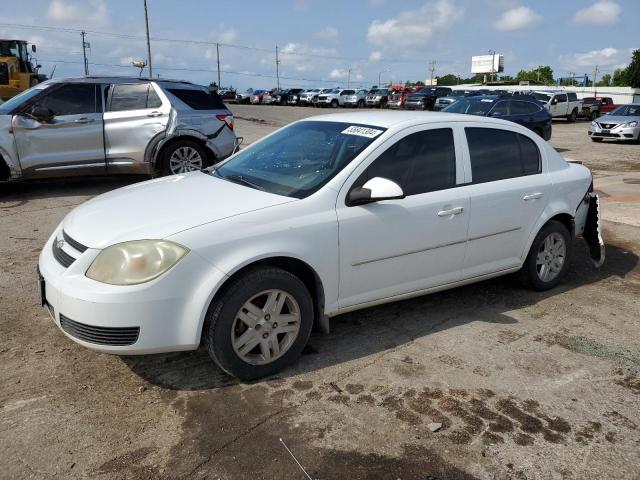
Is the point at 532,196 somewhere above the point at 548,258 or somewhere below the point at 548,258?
above

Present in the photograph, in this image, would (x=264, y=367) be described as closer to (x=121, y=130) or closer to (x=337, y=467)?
(x=337, y=467)

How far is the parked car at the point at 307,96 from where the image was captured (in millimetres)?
46906

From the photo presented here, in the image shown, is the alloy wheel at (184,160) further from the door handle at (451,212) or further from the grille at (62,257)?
the door handle at (451,212)

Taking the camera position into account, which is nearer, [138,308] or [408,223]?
[138,308]

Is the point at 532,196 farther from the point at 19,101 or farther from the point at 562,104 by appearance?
the point at 562,104

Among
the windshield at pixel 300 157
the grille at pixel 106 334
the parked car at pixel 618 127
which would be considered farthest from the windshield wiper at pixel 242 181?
the parked car at pixel 618 127

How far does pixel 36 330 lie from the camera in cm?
419

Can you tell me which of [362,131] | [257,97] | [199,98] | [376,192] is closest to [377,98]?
[257,97]

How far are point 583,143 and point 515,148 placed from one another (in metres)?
17.7

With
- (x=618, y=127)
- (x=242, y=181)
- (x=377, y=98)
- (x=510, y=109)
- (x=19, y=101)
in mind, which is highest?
(x=377, y=98)

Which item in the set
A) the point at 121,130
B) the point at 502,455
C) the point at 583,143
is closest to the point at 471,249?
the point at 502,455

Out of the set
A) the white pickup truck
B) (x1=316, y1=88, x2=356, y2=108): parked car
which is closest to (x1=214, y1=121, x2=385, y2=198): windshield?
the white pickup truck

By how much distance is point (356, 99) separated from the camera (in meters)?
44.7

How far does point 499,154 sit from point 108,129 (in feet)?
20.2
